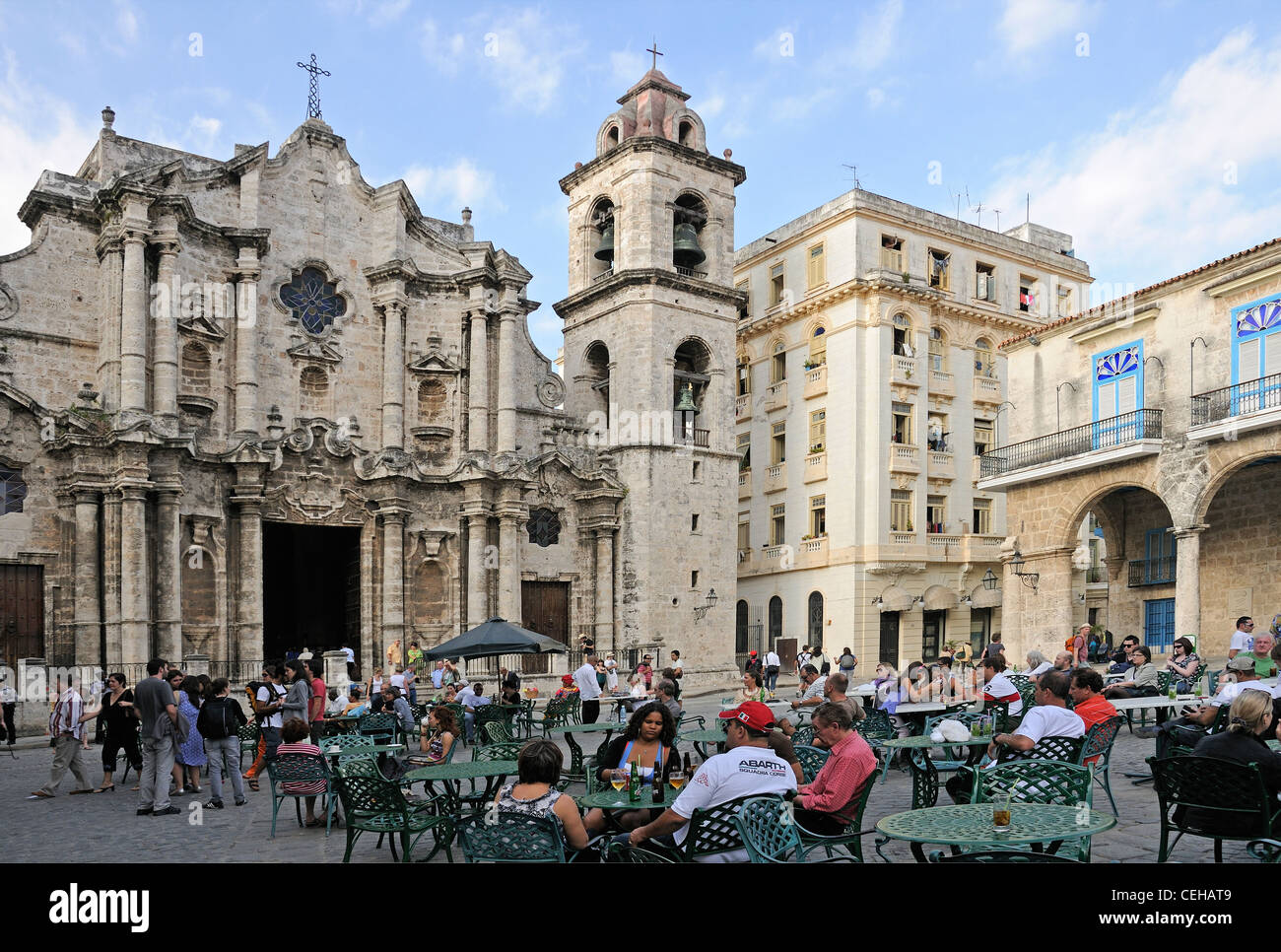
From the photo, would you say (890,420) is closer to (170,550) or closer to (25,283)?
(170,550)

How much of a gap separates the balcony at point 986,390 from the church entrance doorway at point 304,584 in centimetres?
2254

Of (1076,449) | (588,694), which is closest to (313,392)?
(588,694)

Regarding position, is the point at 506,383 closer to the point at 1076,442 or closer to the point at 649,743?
the point at 1076,442

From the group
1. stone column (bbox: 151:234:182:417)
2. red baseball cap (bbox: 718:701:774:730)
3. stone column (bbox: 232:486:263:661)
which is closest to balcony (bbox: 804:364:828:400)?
stone column (bbox: 232:486:263:661)

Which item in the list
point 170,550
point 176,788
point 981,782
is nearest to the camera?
point 981,782

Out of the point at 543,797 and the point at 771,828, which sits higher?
the point at 543,797

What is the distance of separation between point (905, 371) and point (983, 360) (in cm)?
482

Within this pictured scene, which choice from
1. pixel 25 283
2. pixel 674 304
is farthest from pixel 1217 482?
pixel 25 283

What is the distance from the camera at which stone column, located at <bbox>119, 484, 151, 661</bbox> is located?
2302cm

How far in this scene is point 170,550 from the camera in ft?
79.8

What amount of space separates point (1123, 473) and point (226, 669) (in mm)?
21709

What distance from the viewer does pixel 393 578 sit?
91.8 ft

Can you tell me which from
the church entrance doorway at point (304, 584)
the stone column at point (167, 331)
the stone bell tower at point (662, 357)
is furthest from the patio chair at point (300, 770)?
the church entrance doorway at point (304, 584)

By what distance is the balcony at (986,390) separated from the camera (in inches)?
1494
